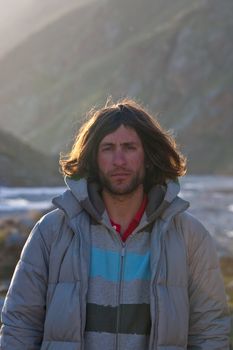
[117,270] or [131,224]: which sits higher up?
[131,224]

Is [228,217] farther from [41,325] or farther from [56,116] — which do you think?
[56,116]

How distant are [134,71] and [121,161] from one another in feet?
437

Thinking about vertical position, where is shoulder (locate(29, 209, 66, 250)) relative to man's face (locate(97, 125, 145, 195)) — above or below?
below

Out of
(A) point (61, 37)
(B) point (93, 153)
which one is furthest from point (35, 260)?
(A) point (61, 37)

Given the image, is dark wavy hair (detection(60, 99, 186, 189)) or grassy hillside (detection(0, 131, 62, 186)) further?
grassy hillside (detection(0, 131, 62, 186))

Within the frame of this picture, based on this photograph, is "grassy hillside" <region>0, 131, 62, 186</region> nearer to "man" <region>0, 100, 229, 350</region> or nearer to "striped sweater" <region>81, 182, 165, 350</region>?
"man" <region>0, 100, 229, 350</region>

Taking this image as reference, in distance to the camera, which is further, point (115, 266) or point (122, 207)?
point (122, 207)

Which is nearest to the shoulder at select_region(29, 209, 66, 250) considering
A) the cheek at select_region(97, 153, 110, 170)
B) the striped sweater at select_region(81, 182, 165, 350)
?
the striped sweater at select_region(81, 182, 165, 350)

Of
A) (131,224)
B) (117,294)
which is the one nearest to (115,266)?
(117,294)

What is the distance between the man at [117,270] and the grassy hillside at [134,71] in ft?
321

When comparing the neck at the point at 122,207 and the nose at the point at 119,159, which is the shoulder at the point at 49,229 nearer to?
the neck at the point at 122,207

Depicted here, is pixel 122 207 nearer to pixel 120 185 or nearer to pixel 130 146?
pixel 120 185

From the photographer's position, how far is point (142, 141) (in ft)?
16.1

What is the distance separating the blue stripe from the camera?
177 inches
